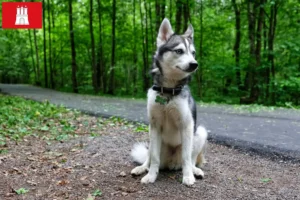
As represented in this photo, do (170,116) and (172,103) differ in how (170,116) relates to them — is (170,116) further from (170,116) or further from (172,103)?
(172,103)

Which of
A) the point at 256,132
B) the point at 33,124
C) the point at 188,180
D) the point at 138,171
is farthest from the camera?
the point at 33,124

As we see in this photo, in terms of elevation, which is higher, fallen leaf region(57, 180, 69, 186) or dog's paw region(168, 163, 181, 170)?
dog's paw region(168, 163, 181, 170)

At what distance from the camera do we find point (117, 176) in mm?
3746

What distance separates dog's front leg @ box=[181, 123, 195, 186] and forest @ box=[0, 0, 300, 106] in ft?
35.5

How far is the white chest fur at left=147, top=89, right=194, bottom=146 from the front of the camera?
10.8 feet

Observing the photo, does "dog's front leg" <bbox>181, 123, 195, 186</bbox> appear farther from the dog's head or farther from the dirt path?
the dog's head

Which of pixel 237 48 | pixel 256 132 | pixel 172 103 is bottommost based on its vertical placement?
pixel 256 132

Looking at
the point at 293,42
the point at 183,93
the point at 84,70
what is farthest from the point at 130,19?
the point at 183,93

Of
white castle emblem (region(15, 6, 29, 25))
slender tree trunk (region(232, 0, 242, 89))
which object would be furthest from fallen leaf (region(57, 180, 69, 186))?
white castle emblem (region(15, 6, 29, 25))

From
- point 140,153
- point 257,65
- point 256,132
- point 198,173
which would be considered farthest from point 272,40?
point 198,173

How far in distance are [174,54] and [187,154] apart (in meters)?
1.10

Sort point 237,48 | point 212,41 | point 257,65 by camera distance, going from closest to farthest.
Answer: point 257,65, point 237,48, point 212,41

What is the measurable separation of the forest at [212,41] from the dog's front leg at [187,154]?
1082cm

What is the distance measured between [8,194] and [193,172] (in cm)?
202
